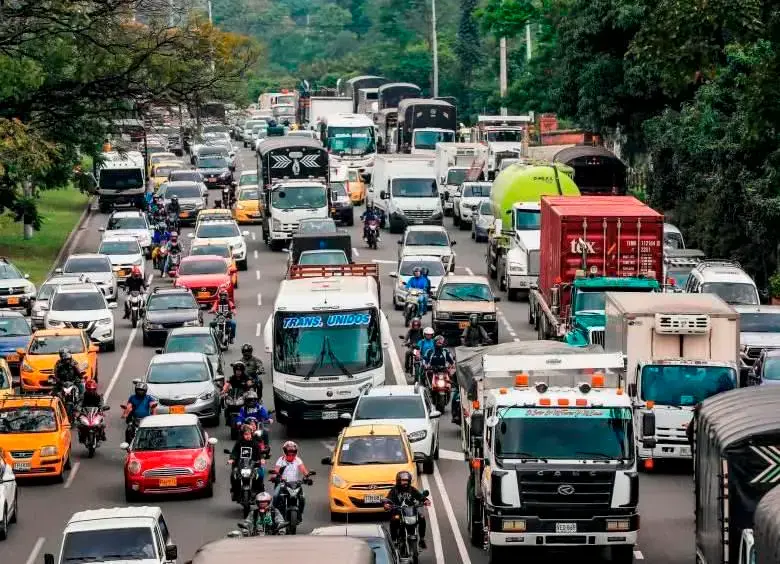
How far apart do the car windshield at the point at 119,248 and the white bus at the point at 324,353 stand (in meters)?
22.7

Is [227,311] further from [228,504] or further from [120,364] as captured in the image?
[228,504]

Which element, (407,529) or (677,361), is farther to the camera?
(677,361)

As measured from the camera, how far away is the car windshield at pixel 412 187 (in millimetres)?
68625

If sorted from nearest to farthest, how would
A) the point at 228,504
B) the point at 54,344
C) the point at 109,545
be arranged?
the point at 109,545 → the point at 228,504 → the point at 54,344

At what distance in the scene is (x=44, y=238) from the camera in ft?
233

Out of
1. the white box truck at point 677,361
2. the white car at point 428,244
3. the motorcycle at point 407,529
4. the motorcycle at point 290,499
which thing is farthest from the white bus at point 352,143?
the motorcycle at point 407,529

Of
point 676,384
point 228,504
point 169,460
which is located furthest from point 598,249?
point 169,460

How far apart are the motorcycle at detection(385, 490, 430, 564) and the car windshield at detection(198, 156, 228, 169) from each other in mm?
65224

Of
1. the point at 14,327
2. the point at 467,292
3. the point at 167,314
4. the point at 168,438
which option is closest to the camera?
the point at 168,438

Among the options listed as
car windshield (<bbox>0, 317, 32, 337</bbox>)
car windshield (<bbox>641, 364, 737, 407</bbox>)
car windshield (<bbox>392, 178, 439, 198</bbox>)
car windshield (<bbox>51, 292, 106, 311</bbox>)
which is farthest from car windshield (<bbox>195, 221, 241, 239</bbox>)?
car windshield (<bbox>641, 364, 737, 407</bbox>)

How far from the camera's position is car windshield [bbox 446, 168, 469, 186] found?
7588 centimetres

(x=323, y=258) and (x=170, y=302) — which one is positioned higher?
(x=323, y=258)

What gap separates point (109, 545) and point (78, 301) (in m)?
24.6

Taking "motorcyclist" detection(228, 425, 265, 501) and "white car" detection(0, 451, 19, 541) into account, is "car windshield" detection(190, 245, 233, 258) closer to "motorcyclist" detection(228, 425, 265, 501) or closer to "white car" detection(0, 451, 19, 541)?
"motorcyclist" detection(228, 425, 265, 501)
